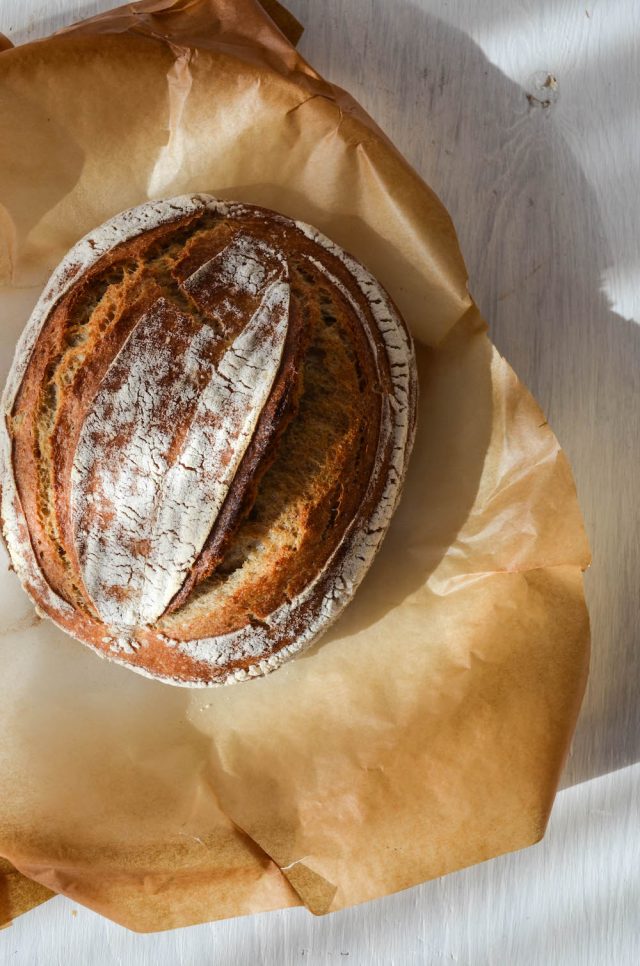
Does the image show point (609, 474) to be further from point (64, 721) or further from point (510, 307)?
point (64, 721)

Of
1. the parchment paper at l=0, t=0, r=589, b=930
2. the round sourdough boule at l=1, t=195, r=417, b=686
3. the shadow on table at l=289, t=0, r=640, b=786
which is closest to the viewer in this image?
the round sourdough boule at l=1, t=195, r=417, b=686

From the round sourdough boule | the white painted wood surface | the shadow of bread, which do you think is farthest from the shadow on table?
the round sourdough boule

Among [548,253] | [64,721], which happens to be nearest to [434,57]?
[548,253]

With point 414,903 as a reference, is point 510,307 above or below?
above

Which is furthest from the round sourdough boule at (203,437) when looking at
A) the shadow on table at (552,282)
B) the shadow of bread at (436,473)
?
the shadow on table at (552,282)

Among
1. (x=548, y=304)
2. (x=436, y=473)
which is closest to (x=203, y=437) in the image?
(x=436, y=473)

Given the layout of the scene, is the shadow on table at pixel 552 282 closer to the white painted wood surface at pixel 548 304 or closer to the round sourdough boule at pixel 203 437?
the white painted wood surface at pixel 548 304

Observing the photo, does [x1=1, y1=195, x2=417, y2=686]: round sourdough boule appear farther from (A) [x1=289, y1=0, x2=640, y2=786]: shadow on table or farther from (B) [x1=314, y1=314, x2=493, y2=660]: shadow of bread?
(A) [x1=289, y1=0, x2=640, y2=786]: shadow on table
